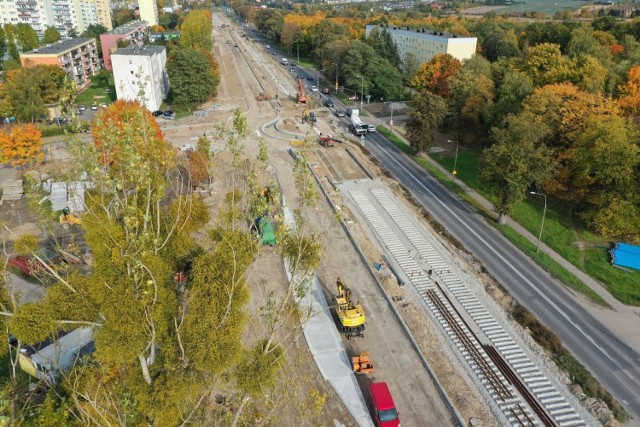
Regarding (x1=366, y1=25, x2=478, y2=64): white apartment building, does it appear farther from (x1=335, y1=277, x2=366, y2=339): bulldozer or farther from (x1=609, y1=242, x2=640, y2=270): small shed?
(x1=335, y1=277, x2=366, y2=339): bulldozer

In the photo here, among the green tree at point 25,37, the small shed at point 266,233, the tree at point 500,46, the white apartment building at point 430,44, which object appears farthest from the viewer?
the green tree at point 25,37

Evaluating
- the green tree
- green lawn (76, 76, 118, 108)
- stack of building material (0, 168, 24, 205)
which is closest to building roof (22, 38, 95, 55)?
green lawn (76, 76, 118, 108)

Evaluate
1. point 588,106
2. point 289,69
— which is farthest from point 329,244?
point 289,69

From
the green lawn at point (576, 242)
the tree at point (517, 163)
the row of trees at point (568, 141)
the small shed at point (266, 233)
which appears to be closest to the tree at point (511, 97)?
the row of trees at point (568, 141)

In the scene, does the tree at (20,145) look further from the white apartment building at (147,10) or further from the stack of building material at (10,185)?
the white apartment building at (147,10)

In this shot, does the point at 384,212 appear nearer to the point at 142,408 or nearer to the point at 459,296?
the point at 459,296

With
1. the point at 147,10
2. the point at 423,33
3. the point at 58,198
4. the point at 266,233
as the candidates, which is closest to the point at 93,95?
the point at 58,198

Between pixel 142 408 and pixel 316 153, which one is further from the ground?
pixel 142 408
